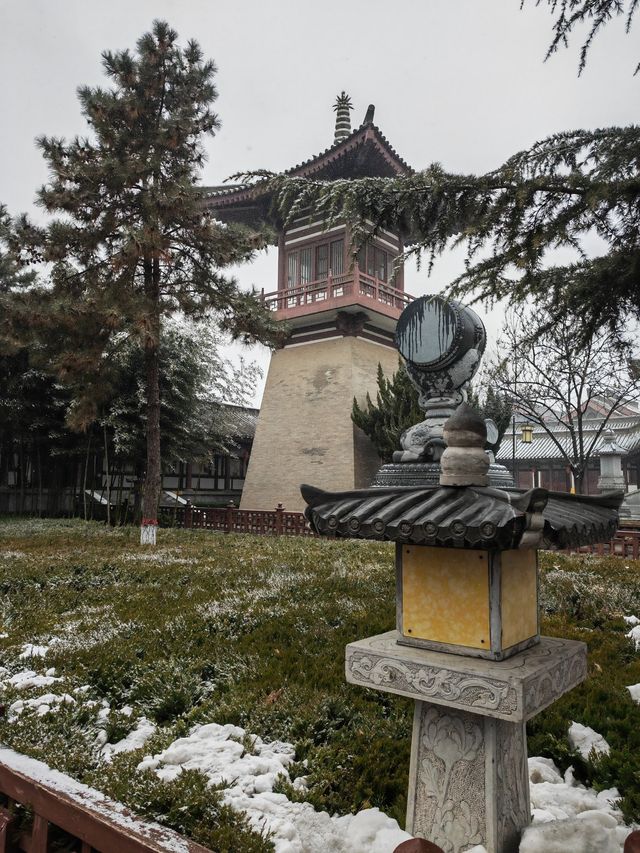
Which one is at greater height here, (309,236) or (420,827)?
(309,236)

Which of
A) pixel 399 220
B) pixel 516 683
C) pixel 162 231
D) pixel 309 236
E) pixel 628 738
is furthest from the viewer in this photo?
pixel 309 236

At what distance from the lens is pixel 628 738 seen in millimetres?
3324

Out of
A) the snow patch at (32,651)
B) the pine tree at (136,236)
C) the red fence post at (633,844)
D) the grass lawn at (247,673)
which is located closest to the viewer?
the red fence post at (633,844)

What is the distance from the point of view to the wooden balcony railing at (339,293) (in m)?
17.7

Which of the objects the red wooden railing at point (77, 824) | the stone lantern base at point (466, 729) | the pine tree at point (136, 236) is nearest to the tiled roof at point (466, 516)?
the stone lantern base at point (466, 729)

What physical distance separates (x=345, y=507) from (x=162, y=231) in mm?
11505

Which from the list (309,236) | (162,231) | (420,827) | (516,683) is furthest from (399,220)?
(309,236)

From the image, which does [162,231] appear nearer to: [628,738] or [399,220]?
[399,220]

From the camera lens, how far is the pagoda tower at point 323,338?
17656 millimetres

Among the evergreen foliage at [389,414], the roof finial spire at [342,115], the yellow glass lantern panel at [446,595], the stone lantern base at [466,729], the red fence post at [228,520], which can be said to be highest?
the roof finial spire at [342,115]

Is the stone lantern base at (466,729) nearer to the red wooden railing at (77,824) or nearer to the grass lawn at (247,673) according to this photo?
the grass lawn at (247,673)

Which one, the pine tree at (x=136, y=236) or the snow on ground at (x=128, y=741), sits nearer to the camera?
the snow on ground at (x=128, y=741)

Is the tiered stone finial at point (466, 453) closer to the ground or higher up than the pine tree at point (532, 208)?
closer to the ground

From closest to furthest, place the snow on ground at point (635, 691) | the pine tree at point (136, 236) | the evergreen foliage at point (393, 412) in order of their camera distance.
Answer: the snow on ground at point (635, 691)
the pine tree at point (136, 236)
the evergreen foliage at point (393, 412)
